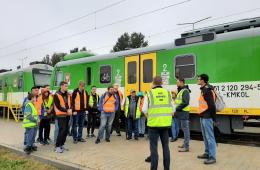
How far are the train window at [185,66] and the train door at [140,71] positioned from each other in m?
1.01

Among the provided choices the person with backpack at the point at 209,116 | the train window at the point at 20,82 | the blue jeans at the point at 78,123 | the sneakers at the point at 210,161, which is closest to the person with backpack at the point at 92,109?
the blue jeans at the point at 78,123

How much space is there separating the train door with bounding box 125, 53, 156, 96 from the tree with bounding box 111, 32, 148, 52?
48428 millimetres

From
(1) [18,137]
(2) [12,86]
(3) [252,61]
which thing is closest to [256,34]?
(3) [252,61]

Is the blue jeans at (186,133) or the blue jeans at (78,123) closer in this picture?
the blue jeans at (186,133)

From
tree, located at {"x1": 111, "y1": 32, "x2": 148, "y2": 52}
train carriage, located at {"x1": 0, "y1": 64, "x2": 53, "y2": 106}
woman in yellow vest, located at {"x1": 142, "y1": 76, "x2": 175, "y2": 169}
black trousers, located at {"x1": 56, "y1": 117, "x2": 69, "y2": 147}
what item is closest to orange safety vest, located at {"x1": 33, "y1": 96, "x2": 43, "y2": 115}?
black trousers, located at {"x1": 56, "y1": 117, "x2": 69, "y2": 147}

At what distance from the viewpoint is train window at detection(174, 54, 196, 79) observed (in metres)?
10.9

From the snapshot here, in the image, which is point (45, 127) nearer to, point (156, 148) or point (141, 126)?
point (141, 126)

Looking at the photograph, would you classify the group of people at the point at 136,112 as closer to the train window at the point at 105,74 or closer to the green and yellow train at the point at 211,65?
the green and yellow train at the point at 211,65

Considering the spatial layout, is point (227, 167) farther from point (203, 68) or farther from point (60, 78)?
point (60, 78)

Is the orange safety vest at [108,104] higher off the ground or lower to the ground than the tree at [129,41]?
lower

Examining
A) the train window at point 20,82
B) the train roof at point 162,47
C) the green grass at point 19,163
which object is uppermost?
the train roof at point 162,47

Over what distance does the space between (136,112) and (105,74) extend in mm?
3638

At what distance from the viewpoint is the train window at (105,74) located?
543 inches

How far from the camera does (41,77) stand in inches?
866
